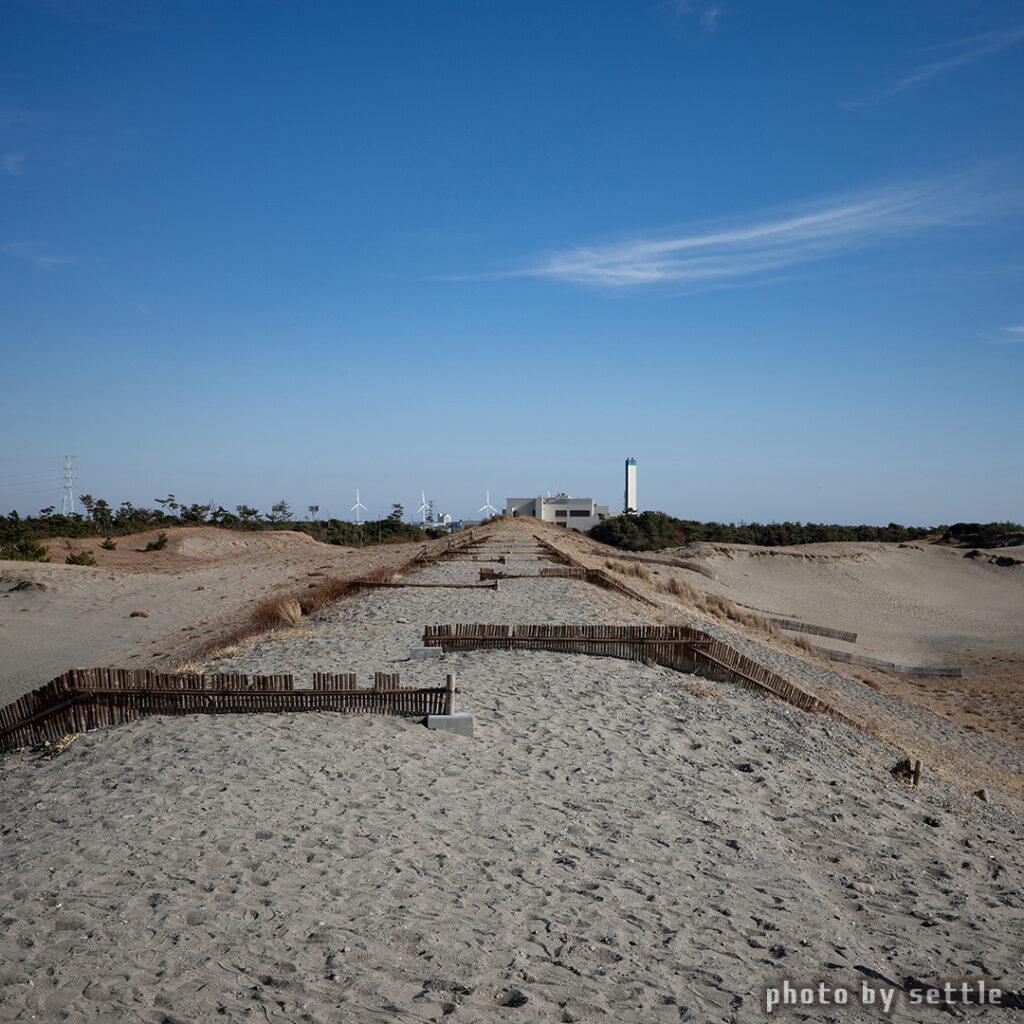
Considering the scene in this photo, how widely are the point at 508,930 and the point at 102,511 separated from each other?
59.6 metres

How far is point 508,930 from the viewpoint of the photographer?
485cm

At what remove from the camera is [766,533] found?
218 feet

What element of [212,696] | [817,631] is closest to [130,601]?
[212,696]

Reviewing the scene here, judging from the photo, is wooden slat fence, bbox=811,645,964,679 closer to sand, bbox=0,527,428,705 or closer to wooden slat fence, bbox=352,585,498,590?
wooden slat fence, bbox=352,585,498,590

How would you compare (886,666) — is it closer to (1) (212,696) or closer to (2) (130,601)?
(1) (212,696)

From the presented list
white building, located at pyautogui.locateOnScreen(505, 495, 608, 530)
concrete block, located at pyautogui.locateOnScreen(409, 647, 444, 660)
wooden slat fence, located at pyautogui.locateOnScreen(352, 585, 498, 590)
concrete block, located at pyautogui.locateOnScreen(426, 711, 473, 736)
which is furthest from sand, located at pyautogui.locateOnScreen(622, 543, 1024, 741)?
white building, located at pyautogui.locateOnScreen(505, 495, 608, 530)

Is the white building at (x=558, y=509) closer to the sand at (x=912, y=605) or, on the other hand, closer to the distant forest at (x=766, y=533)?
the distant forest at (x=766, y=533)

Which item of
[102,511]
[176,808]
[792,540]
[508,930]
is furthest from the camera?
[792,540]

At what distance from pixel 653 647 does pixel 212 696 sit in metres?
5.96

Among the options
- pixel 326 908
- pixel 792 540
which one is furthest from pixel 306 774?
pixel 792 540

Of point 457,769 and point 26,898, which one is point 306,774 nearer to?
point 457,769

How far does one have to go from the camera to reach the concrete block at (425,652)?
11.4 meters

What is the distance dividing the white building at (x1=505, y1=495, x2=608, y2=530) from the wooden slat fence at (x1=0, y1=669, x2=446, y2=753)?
240 ft

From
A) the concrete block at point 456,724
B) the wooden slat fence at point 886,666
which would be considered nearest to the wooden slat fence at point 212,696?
the concrete block at point 456,724
